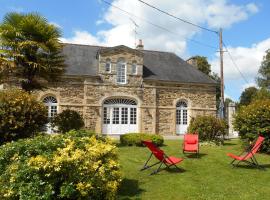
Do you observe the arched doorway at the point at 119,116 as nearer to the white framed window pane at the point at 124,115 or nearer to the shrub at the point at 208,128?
the white framed window pane at the point at 124,115

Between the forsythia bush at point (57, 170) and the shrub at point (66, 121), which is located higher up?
the shrub at point (66, 121)

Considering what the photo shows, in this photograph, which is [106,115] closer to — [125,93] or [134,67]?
[125,93]

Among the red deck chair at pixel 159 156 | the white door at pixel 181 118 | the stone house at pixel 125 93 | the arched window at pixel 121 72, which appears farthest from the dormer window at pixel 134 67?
the red deck chair at pixel 159 156

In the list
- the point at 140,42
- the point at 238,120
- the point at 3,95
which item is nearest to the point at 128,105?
the point at 140,42

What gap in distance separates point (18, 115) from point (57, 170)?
16.8ft

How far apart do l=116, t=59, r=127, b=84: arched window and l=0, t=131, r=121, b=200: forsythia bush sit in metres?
18.1

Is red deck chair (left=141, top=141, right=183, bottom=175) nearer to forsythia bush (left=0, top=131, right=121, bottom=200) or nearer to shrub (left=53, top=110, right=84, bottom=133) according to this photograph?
forsythia bush (left=0, top=131, right=121, bottom=200)

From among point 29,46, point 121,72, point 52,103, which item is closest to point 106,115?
point 121,72

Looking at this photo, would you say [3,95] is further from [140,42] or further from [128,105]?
[140,42]

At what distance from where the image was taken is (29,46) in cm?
1326

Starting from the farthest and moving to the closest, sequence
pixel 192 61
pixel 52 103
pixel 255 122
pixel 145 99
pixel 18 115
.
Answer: pixel 192 61 < pixel 145 99 < pixel 52 103 < pixel 255 122 < pixel 18 115

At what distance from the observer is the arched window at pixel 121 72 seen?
24.5 m

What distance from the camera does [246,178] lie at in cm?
884

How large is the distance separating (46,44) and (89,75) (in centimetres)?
984
